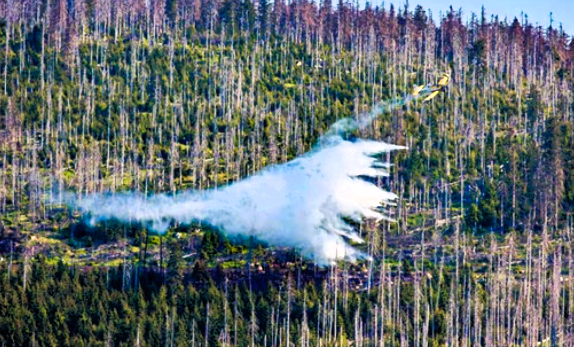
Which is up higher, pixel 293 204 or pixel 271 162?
pixel 271 162

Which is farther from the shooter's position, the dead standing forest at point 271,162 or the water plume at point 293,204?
the water plume at point 293,204

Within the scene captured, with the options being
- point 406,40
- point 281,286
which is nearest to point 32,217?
point 281,286

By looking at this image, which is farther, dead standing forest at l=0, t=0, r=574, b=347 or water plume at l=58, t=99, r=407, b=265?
water plume at l=58, t=99, r=407, b=265

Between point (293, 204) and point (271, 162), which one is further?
point (271, 162)
